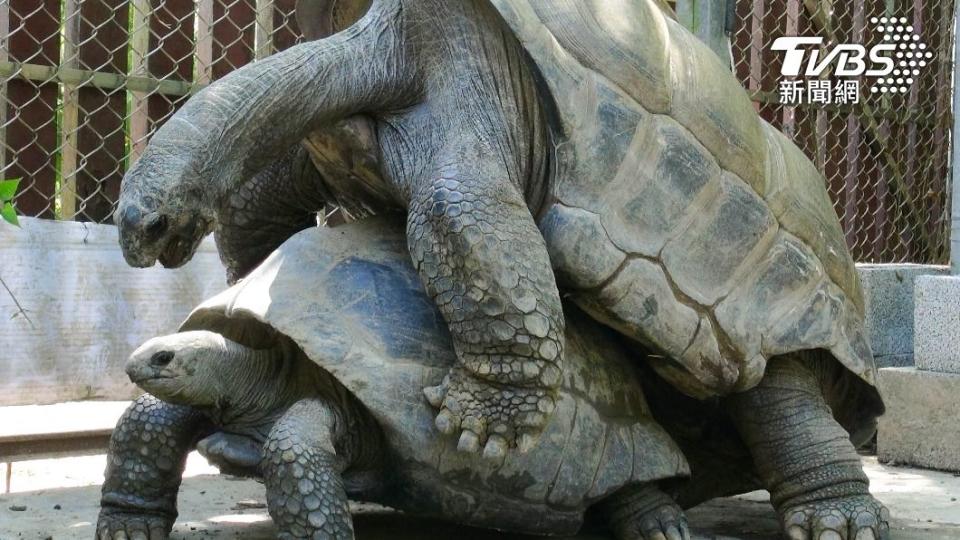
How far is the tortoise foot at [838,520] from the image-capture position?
4.63 m

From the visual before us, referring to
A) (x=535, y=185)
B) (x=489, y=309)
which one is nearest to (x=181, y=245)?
(x=489, y=309)

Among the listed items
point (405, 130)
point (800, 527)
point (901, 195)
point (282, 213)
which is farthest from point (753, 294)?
point (901, 195)

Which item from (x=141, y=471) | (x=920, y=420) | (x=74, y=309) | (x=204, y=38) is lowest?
(x=920, y=420)

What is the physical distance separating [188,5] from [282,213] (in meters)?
2.43

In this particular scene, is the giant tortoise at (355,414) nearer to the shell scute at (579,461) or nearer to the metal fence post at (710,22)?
the shell scute at (579,461)

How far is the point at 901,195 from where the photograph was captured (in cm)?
1041

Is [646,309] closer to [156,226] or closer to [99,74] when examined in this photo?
[156,226]

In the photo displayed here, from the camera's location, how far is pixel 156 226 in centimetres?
382

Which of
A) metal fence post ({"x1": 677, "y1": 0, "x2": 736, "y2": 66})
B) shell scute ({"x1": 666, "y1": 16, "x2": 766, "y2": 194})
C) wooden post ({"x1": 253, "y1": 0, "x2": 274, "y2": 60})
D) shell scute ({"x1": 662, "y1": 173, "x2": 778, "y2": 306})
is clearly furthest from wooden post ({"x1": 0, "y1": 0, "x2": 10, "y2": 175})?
shell scute ({"x1": 662, "y1": 173, "x2": 778, "y2": 306})

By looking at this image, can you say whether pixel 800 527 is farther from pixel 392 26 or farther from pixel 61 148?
pixel 61 148

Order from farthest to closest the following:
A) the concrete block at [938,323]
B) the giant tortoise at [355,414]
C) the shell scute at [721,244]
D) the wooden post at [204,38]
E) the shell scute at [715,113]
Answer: the wooden post at [204,38]
the concrete block at [938,323]
the shell scute at [715,113]
the shell scute at [721,244]
the giant tortoise at [355,414]

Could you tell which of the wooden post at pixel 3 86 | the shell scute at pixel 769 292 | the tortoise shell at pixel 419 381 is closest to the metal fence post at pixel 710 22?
the shell scute at pixel 769 292

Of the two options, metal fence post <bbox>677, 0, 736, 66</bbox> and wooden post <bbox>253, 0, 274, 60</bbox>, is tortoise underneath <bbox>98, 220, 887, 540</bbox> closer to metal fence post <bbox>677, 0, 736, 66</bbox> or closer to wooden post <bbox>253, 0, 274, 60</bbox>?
metal fence post <bbox>677, 0, 736, 66</bbox>

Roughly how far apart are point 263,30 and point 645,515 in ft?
12.2
